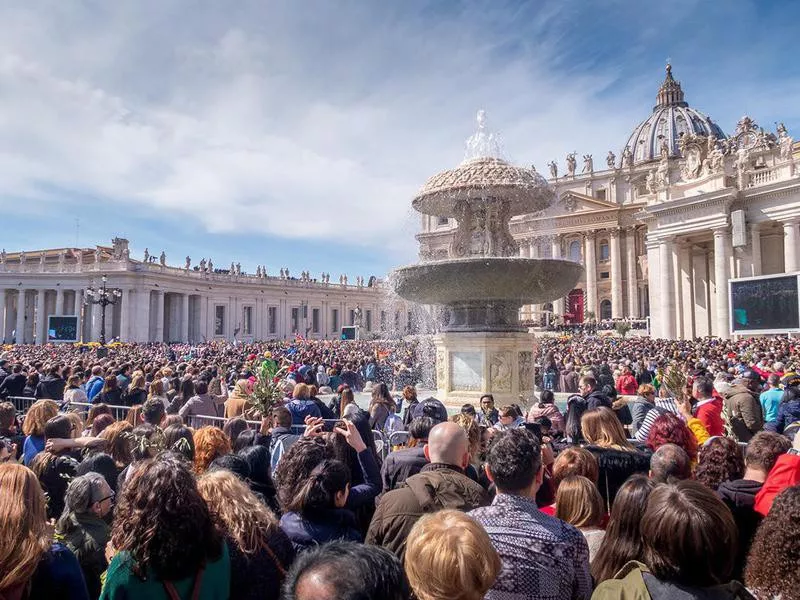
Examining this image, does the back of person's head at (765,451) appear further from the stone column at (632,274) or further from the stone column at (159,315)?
the stone column at (159,315)

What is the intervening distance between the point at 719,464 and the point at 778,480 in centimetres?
42

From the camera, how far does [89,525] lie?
329 cm

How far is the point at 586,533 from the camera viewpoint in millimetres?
3143

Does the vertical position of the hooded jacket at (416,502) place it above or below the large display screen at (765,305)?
below

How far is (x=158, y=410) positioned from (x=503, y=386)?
743cm

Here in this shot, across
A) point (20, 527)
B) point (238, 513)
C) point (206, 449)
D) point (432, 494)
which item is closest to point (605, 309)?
point (206, 449)

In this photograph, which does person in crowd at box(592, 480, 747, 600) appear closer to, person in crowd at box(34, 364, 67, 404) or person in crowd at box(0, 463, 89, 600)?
person in crowd at box(0, 463, 89, 600)

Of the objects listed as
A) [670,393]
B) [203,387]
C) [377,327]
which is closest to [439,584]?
[203,387]

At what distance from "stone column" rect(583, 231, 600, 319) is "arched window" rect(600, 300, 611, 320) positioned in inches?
51.6

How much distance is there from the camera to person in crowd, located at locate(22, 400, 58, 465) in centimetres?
571

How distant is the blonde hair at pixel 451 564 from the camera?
198cm

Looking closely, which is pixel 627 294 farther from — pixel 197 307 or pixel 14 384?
pixel 14 384

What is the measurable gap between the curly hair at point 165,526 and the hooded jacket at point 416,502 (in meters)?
0.97

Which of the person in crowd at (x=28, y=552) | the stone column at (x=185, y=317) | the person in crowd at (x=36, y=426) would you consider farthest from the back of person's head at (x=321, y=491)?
the stone column at (x=185, y=317)
